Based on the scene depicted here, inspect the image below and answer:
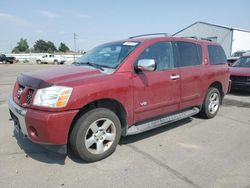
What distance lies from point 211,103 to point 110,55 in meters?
2.97

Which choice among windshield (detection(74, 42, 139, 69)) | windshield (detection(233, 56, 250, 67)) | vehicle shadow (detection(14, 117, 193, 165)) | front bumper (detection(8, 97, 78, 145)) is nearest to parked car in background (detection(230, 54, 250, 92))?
windshield (detection(233, 56, 250, 67))

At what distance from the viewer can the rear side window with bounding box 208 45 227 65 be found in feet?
19.2

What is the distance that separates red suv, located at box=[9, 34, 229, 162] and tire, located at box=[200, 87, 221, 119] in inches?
11.6

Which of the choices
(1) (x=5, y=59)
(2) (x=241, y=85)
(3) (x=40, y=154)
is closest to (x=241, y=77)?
(2) (x=241, y=85)

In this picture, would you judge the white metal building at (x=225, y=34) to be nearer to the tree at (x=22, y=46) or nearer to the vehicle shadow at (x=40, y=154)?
the vehicle shadow at (x=40, y=154)

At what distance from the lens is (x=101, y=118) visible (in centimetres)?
365

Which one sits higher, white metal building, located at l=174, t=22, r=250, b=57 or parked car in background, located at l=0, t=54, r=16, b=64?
white metal building, located at l=174, t=22, r=250, b=57

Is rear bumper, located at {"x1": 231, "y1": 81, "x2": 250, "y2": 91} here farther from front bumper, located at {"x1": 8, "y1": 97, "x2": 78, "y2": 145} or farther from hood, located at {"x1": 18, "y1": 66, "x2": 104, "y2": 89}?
front bumper, located at {"x1": 8, "y1": 97, "x2": 78, "y2": 145}

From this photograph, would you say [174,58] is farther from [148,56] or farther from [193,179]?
[193,179]

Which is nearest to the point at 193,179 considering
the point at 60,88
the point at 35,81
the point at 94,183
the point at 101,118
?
the point at 94,183

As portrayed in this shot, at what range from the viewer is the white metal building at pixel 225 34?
1237 inches

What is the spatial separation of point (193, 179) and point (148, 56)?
216 cm

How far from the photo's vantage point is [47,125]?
3.18m

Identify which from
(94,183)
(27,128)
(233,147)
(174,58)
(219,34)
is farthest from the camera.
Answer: (219,34)
